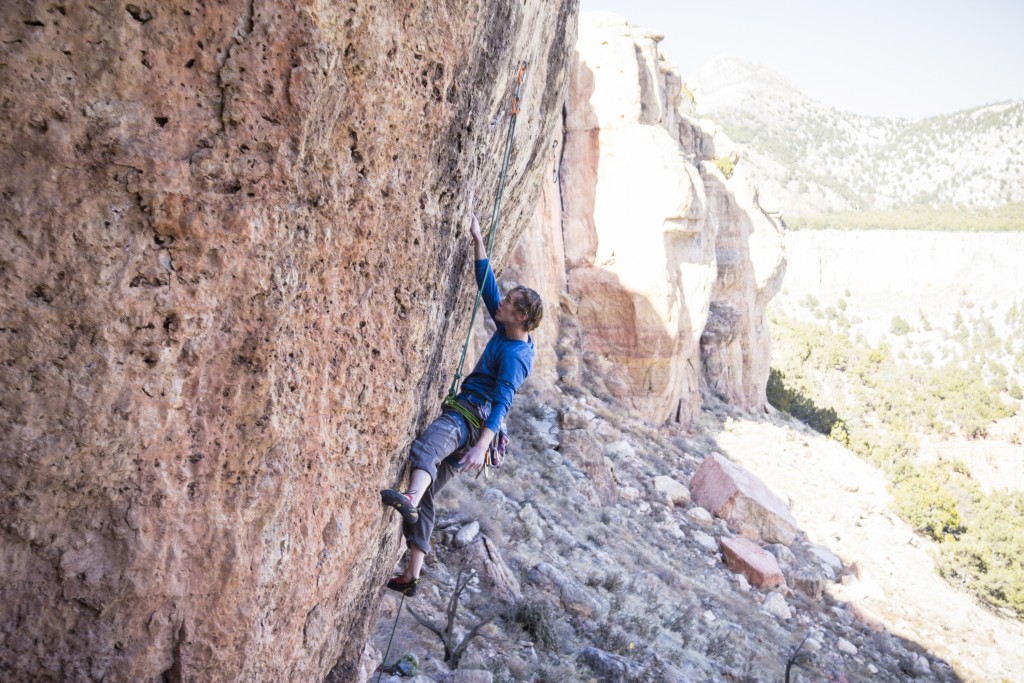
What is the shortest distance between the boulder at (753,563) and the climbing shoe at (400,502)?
9.13 metres

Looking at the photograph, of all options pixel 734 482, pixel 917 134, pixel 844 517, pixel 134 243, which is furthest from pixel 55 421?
pixel 917 134

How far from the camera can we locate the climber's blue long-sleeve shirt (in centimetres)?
346

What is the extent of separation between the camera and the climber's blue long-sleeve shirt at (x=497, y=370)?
136 inches

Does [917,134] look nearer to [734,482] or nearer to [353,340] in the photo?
[734,482]

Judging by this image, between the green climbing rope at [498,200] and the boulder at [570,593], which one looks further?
the boulder at [570,593]

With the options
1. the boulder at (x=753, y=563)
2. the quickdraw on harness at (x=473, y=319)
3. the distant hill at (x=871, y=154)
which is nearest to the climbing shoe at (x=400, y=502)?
the quickdraw on harness at (x=473, y=319)

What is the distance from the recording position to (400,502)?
9.80ft

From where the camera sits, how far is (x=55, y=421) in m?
1.96

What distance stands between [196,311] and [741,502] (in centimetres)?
1191

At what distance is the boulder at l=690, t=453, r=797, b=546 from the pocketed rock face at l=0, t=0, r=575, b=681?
35.5 ft

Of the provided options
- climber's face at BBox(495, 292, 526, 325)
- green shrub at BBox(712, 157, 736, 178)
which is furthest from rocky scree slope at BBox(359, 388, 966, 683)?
green shrub at BBox(712, 157, 736, 178)

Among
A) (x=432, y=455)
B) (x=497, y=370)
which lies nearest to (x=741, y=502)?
(x=497, y=370)

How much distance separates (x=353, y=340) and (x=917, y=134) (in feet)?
314

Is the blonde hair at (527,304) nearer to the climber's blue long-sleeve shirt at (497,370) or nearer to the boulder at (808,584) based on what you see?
the climber's blue long-sleeve shirt at (497,370)
